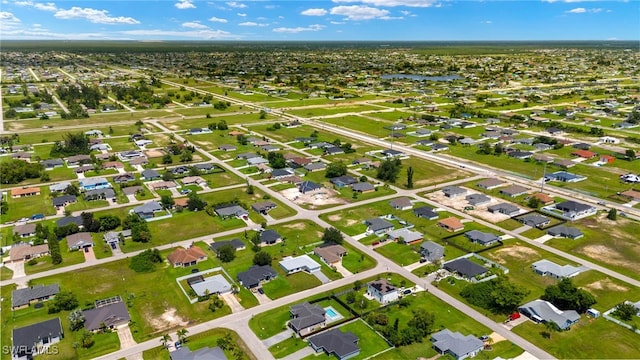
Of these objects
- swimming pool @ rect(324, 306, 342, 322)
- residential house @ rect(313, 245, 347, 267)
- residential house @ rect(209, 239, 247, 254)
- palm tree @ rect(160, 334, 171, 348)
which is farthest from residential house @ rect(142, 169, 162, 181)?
swimming pool @ rect(324, 306, 342, 322)

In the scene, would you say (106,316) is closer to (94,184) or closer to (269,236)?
(269,236)

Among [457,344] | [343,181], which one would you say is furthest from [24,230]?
[457,344]

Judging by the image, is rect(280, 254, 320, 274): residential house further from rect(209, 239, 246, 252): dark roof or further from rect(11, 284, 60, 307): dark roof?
rect(11, 284, 60, 307): dark roof

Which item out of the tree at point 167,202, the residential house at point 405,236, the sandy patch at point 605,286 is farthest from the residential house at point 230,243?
the sandy patch at point 605,286

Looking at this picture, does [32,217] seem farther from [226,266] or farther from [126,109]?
[126,109]

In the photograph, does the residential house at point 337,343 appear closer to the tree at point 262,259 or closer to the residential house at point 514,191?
the tree at point 262,259
